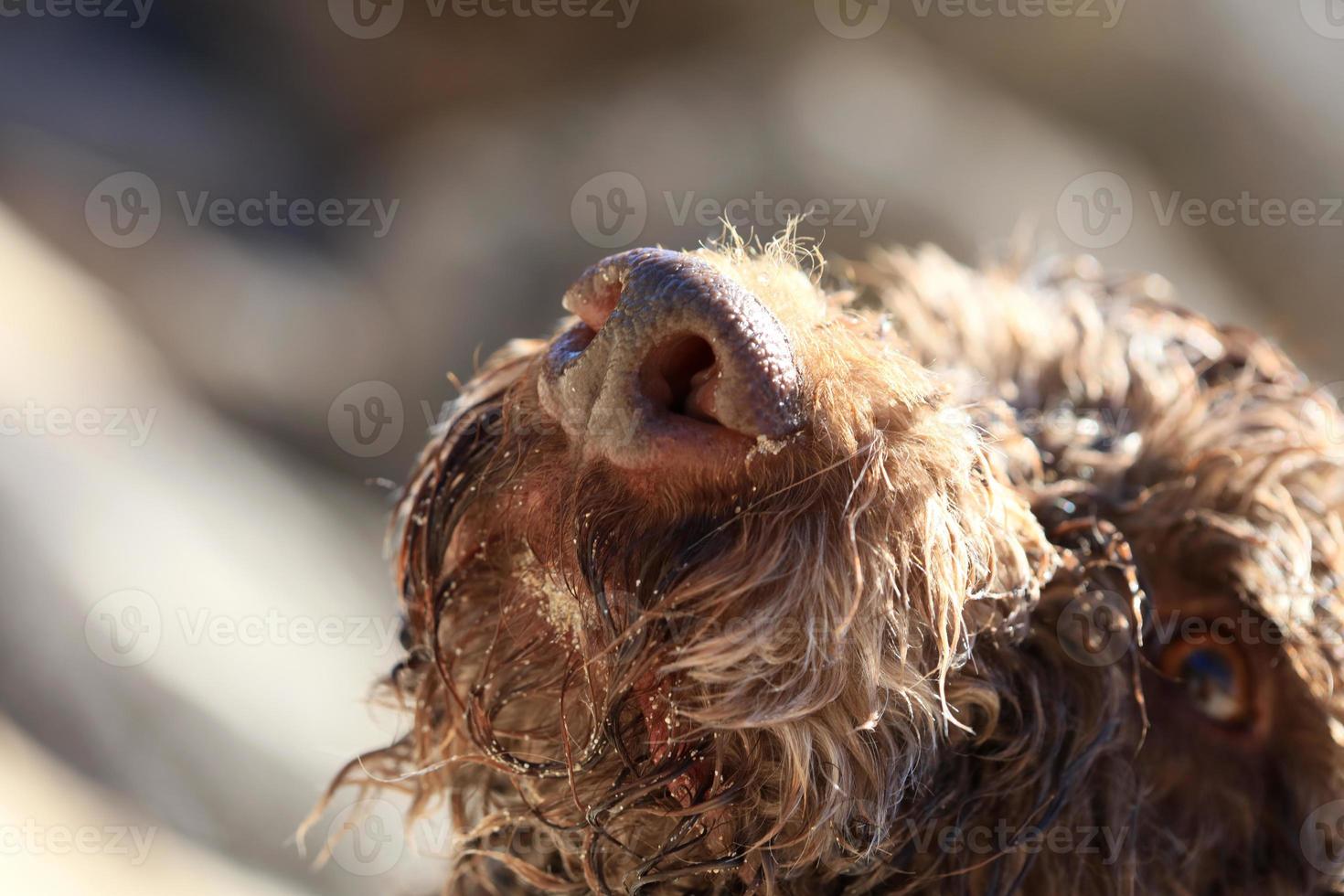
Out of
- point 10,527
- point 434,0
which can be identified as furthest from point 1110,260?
point 10,527

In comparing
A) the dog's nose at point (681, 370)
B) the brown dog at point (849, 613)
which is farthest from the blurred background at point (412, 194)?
the dog's nose at point (681, 370)

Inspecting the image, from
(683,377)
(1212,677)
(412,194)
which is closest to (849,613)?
(683,377)

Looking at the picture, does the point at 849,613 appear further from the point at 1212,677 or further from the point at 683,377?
the point at 1212,677

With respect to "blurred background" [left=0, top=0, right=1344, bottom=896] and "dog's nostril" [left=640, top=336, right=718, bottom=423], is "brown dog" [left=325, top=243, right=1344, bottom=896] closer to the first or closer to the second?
"dog's nostril" [left=640, top=336, right=718, bottom=423]

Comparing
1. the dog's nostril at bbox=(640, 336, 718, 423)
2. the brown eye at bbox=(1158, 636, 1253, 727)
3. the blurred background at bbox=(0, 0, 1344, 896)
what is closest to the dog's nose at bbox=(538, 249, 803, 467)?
the dog's nostril at bbox=(640, 336, 718, 423)

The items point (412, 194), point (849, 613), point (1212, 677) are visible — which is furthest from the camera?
point (412, 194)

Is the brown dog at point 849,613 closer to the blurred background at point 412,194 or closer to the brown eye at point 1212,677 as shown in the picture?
the brown eye at point 1212,677
